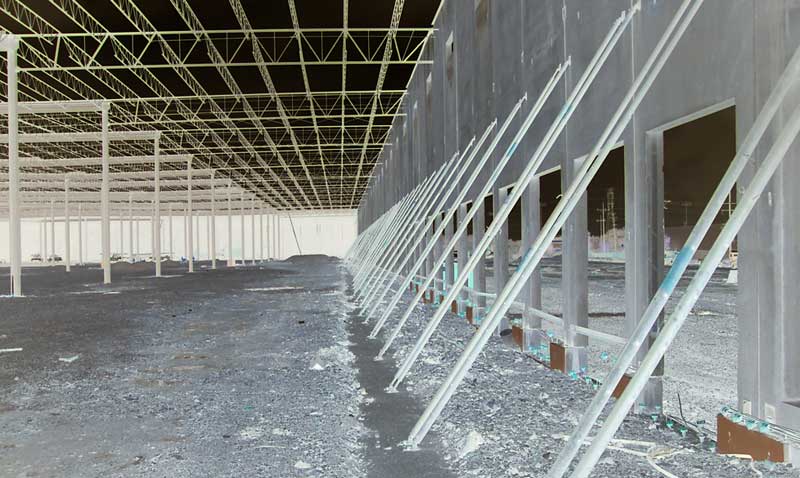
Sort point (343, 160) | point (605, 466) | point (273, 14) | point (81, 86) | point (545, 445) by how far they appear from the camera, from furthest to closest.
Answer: point (343, 160)
point (81, 86)
point (273, 14)
point (545, 445)
point (605, 466)

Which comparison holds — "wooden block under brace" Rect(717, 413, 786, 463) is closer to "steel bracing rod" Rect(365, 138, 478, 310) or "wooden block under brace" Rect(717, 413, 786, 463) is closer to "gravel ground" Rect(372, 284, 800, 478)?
"gravel ground" Rect(372, 284, 800, 478)

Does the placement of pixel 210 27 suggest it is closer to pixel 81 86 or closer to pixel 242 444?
pixel 81 86

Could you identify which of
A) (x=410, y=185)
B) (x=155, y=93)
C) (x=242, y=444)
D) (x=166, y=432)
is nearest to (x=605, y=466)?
(x=242, y=444)

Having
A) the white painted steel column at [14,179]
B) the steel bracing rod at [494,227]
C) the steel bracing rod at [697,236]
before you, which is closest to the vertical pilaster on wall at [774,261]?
the steel bracing rod at [697,236]

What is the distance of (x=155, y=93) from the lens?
22.2 metres

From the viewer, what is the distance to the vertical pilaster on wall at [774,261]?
4.05 metres

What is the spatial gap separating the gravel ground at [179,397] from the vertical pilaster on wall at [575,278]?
2501 mm

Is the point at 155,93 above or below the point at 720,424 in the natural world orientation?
above

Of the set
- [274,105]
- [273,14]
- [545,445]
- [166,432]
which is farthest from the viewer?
[274,105]

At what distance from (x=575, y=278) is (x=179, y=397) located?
4.35m

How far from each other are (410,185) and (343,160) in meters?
15.6

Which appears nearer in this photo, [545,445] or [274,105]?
[545,445]

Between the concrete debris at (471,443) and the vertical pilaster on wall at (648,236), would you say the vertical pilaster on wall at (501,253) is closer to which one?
the vertical pilaster on wall at (648,236)

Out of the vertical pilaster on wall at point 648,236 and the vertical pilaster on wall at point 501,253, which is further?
the vertical pilaster on wall at point 501,253
